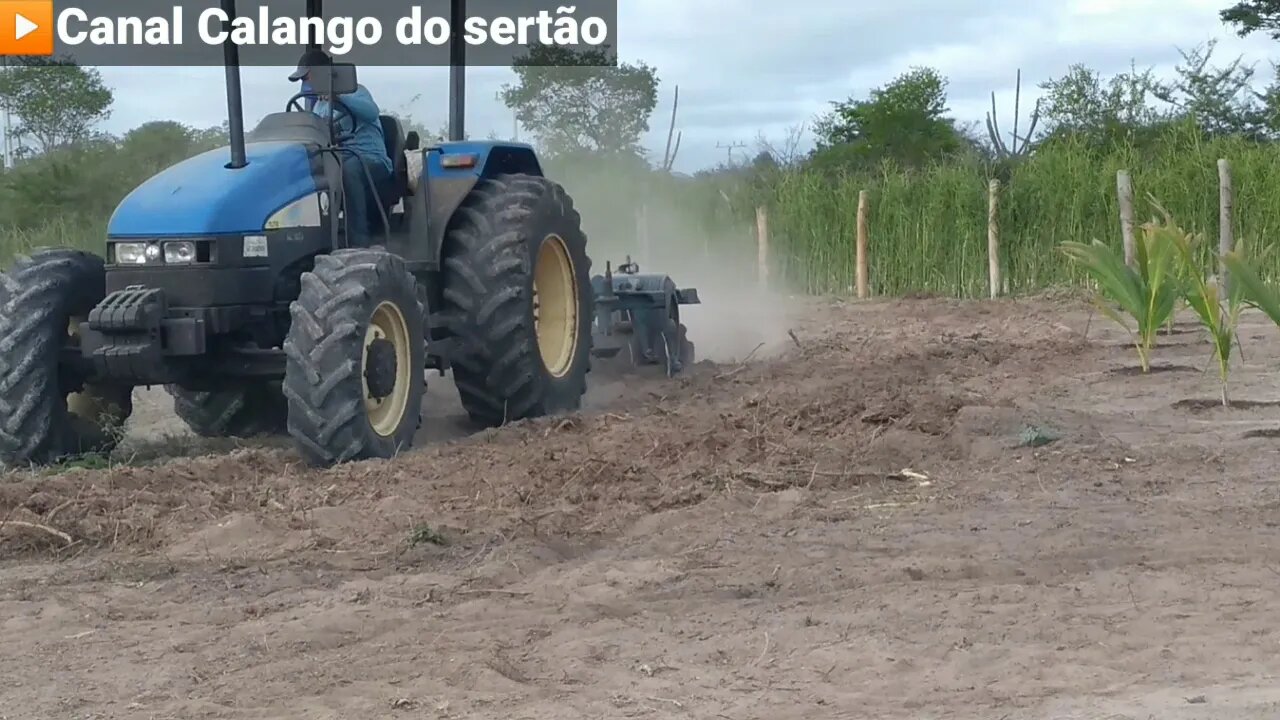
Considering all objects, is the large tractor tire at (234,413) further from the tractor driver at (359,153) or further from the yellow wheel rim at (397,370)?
the yellow wheel rim at (397,370)

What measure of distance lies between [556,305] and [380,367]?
2.24 metres

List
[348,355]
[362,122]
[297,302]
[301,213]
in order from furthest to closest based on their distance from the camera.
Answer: [362,122] → [301,213] → [297,302] → [348,355]

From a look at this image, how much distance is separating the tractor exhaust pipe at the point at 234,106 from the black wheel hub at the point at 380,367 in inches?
46.4

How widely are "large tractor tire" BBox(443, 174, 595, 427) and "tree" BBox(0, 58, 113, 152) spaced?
85.0 feet

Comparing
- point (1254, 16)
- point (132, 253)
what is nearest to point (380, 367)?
point (132, 253)

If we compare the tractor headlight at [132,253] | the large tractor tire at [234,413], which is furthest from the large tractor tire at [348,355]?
the large tractor tire at [234,413]

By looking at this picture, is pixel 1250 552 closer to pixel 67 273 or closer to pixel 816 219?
pixel 67 273

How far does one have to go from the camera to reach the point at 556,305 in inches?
338

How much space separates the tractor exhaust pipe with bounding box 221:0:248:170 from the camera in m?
6.79

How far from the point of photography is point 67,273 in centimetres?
686

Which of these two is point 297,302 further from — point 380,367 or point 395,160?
point 395,160

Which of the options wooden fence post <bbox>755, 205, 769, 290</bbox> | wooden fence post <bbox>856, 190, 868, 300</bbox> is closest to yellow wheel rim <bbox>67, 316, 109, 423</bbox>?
wooden fence post <bbox>856, 190, 868, 300</bbox>

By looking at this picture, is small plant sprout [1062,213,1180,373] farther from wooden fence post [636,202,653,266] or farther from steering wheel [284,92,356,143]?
wooden fence post [636,202,653,266]

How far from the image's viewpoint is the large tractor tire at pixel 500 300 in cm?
752
